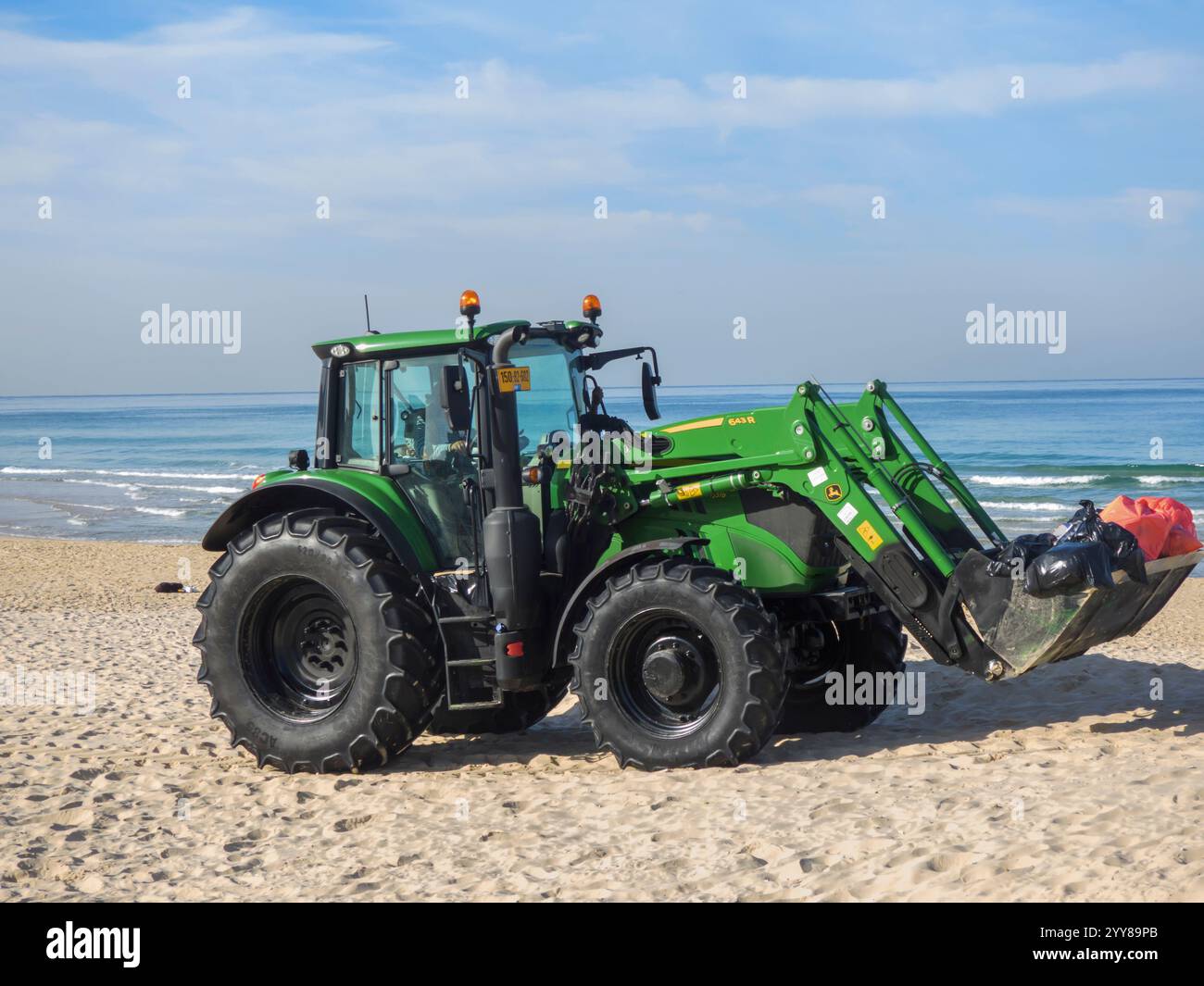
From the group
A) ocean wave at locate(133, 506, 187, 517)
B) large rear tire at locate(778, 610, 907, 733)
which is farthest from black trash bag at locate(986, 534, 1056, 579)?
ocean wave at locate(133, 506, 187, 517)

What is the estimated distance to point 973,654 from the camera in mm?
6785

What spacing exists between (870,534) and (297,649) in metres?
3.32

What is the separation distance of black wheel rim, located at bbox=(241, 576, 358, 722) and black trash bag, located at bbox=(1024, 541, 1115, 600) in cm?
370

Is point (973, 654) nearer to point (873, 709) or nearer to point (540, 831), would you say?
point (873, 709)

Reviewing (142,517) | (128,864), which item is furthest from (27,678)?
(142,517)

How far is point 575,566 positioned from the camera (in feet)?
24.6

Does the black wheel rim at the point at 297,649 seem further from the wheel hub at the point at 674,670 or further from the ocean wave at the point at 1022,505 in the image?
the ocean wave at the point at 1022,505

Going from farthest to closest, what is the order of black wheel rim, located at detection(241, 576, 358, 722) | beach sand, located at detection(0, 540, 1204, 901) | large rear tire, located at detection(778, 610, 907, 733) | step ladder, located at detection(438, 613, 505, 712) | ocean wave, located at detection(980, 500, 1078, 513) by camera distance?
ocean wave, located at detection(980, 500, 1078, 513)
large rear tire, located at detection(778, 610, 907, 733)
black wheel rim, located at detection(241, 576, 358, 722)
step ladder, located at detection(438, 613, 505, 712)
beach sand, located at detection(0, 540, 1204, 901)

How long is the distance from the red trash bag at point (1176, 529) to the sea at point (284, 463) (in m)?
3.08

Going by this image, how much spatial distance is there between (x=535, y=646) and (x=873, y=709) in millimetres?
2215

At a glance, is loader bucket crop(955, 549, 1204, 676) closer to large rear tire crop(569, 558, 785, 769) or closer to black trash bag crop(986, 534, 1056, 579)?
black trash bag crop(986, 534, 1056, 579)

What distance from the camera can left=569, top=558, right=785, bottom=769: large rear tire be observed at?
669 centimetres

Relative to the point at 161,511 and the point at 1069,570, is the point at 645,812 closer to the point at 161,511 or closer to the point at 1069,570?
the point at 1069,570

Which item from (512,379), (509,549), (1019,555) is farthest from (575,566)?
(1019,555)
